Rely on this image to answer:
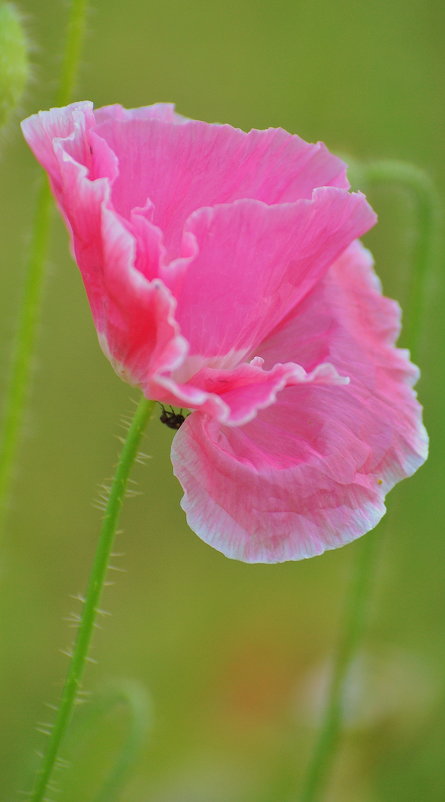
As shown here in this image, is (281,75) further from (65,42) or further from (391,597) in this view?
(65,42)

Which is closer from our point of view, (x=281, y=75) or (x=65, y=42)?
(x=65, y=42)

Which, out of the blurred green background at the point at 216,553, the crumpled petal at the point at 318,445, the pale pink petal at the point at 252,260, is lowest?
the blurred green background at the point at 216,553

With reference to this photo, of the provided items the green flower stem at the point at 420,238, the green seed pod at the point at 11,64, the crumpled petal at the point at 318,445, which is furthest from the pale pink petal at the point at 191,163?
the green flower stem at the point at 420,238

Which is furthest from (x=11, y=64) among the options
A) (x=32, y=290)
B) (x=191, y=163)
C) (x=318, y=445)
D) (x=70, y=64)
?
(x=318, y=445)

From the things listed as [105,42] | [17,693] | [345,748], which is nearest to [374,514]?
[345,748]

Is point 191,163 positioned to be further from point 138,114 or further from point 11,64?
point 11,64

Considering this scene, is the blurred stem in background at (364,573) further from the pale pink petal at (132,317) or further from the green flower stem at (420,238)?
the pale pink petal at (132,317)

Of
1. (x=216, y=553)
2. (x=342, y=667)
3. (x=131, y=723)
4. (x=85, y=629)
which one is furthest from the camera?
(x=216, y=553)
